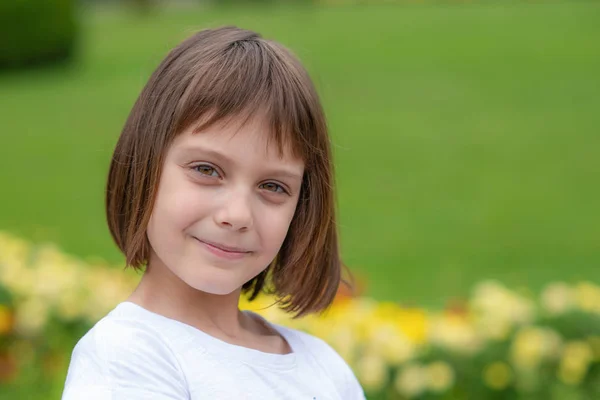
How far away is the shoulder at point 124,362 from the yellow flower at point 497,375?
6.28ft

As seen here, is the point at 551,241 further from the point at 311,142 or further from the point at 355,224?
the point at 311,142

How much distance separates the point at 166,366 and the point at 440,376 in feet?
6.00

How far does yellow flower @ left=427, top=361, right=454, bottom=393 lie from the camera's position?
3.25 m

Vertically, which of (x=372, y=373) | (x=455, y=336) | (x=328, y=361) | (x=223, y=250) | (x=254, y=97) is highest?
(x=254, y=97)

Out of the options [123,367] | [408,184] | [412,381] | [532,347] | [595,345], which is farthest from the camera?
[408,184]

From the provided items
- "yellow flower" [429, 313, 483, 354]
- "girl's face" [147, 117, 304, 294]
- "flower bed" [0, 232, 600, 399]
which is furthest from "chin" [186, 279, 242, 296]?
"yellow flower" [429, 313, 483, 354]

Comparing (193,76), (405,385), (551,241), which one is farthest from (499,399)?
(551,241)

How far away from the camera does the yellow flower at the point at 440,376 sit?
325cm

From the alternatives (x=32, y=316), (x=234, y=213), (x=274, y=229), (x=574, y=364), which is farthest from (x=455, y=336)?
(x=234, y=213)

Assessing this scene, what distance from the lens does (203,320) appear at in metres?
1.78

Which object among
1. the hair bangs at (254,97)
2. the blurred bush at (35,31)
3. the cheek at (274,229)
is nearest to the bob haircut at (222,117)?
the hair bangs at (254,97)

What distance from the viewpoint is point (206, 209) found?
5.37 ft

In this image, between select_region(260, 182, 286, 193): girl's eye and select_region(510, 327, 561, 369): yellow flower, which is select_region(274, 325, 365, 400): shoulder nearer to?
select_region(260, 182, 286, 193): girl's eye

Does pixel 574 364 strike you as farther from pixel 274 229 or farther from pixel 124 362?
pixel 124 362
